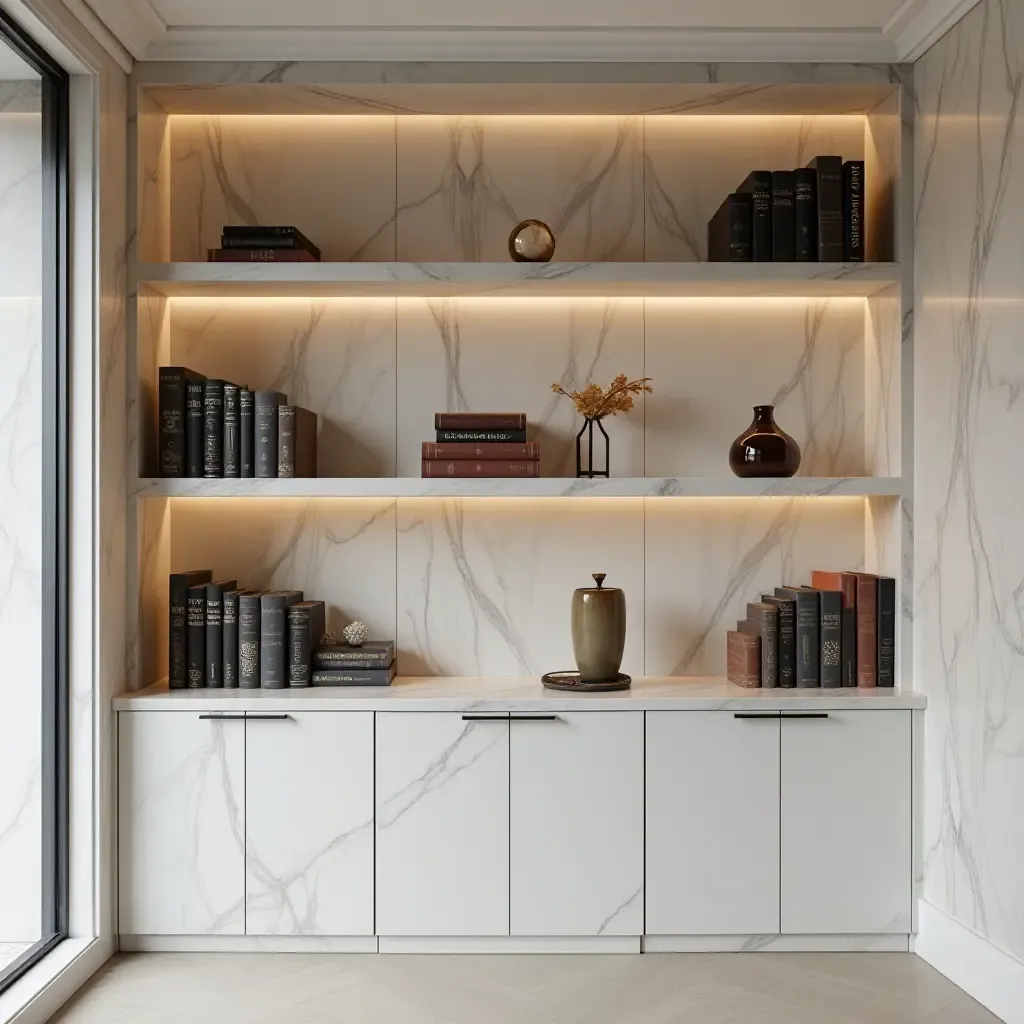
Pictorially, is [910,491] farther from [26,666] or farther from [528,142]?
[26,666]

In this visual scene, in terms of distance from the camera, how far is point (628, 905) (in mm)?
2936

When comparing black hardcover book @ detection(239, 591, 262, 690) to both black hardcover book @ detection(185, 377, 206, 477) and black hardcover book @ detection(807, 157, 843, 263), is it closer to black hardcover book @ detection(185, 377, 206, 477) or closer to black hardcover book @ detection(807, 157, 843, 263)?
black hardcover book @ detection(185, 377, 206, 477)

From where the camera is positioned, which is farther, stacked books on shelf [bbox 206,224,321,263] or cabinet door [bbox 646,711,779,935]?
stacked books on shelf [bbox 206,224,321,263]

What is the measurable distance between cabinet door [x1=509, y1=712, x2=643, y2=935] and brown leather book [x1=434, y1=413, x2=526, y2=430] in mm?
901

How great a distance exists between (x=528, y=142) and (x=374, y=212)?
554mm

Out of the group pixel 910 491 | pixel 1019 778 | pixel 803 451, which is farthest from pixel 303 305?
pixel 1019 778

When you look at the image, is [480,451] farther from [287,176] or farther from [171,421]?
[287,176]

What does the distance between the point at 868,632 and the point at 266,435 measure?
189 cm

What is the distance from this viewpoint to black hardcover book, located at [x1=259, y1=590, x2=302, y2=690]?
307 centimetres

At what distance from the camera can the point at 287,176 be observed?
342 cm

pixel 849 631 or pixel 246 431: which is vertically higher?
pixel 246 431

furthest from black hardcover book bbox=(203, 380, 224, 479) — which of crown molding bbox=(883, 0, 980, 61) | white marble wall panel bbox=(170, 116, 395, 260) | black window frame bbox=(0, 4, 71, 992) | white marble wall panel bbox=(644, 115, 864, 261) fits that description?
crown molding bbox=(883, 0, 980, 61)

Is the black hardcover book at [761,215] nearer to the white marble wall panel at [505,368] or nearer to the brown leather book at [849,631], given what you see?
the white marble wall panel at [505,368]

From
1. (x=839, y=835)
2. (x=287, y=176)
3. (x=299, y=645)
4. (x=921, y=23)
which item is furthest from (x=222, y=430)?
(x=921, y=23)
